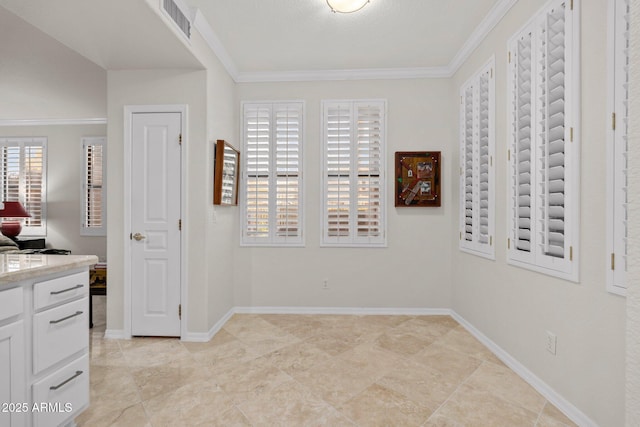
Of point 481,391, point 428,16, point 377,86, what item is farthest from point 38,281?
point 377,86

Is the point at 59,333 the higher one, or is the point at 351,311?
the point at 59,333

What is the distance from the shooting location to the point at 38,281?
162cm

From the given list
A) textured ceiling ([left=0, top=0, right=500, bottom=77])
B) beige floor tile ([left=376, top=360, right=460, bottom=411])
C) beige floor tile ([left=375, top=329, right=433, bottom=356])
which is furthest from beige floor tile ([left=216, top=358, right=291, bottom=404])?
textured ceiling ([left=0, top=0, right=500, bottom=77])

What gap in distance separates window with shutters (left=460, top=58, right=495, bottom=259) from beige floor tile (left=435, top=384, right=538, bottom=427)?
121cm

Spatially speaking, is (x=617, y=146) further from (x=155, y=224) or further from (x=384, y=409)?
Result: (x=155, y=224)

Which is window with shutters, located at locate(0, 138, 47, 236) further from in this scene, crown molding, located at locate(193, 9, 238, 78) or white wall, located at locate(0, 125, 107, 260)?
crown molding, located at locate(193, 9, 238, 78)

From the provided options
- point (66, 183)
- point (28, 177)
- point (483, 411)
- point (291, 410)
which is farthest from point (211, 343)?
point (28, 177)

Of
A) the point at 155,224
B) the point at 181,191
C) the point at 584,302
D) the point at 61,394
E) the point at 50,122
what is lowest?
the point at 61,394

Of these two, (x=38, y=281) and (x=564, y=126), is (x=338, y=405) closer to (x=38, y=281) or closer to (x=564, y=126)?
(x=38, y=281)

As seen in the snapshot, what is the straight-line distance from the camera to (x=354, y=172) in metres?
4.04

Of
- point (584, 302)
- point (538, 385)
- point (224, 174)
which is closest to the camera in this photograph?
point (584, 302)

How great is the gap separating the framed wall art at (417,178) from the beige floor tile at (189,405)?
270 cm

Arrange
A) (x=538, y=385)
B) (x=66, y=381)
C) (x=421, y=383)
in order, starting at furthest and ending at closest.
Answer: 1. (x=421, y=383)
2. (x=538, y=385)
3. (x=66, y=381)

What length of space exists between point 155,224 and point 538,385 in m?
3.39
